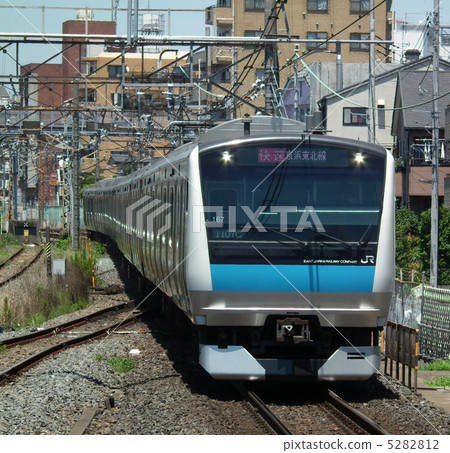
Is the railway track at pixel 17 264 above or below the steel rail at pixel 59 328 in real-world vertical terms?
below

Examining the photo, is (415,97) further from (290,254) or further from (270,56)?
(290,254)

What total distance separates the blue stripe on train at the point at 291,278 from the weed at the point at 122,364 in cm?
260

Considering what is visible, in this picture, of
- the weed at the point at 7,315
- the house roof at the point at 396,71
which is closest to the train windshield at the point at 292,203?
the weed at the point at 7,315

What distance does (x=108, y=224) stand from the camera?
2905 centimetres

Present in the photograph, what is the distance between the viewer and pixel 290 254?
9.16 m

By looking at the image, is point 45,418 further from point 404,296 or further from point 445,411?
point 404,296

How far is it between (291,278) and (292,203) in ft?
2.58

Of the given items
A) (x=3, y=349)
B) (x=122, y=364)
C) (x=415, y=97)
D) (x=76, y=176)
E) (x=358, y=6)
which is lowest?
(x=3, y=349)

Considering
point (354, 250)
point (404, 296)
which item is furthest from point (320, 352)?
point (404, 296)

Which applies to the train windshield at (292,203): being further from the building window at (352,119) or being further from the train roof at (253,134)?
the building window at (352,119)

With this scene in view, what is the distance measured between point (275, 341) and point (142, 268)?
7.08 meters

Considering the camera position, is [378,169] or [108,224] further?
[108,224]

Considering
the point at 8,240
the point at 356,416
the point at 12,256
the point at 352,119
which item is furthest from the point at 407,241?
the point at 356,416

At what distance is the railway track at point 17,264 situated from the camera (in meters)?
26.6
